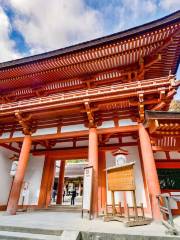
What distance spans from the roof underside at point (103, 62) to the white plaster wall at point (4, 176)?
4.02 metres

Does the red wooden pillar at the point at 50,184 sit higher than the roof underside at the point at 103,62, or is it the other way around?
the roof underside at the point at 103,62

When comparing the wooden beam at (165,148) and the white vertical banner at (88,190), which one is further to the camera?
the wooden beam at (165,148)

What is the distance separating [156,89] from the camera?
21.6ft

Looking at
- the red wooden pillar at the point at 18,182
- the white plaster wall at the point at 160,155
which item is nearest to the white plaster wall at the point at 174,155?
the white plaster wall at the point at 160,155

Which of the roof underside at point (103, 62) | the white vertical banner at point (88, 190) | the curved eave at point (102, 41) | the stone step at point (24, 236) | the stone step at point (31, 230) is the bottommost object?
the stone step at point (24, 236)

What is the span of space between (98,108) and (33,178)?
21.2ft

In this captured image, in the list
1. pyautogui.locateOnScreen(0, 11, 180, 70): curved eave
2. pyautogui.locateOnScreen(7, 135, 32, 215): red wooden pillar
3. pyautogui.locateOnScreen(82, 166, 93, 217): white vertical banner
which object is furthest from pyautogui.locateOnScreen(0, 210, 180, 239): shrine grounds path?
pyautogui.locateOnScreen(0, 11, 180, 70): curved eave

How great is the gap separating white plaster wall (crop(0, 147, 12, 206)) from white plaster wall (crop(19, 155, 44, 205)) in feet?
3.22

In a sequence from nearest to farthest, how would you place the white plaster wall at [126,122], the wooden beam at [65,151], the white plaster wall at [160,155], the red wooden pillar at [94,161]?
1. the red wooden pillar at [94,161]
2. the white plaster wall at [126,122]
3. the white plaster wall at [160,155]
4. the wooden beam at [65,151]

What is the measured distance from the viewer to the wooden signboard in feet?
17.1

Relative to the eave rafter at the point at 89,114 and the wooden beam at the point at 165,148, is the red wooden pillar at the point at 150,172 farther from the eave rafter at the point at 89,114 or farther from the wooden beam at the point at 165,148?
the eave rafter at the point at 89,114

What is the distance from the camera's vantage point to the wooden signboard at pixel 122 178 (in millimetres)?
5206

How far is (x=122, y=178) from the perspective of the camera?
552cm

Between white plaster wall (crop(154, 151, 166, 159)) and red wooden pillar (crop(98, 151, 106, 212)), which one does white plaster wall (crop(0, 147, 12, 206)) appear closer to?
red wooden pillar (crop(98, 151, 106, 212))
